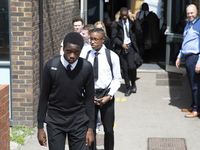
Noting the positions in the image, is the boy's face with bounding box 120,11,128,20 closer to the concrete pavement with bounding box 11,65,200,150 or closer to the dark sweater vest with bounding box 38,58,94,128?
the concrete pavement with bounding box 11,65,200,150

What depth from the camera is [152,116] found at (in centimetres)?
877

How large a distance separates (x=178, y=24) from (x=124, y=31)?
2.88 metres

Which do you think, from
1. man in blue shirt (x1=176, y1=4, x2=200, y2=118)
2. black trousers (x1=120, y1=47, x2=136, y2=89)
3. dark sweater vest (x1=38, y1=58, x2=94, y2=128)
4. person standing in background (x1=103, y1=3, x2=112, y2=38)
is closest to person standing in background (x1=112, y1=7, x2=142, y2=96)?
black trousers (x1=120, y1=47, x2=136, y2=89)

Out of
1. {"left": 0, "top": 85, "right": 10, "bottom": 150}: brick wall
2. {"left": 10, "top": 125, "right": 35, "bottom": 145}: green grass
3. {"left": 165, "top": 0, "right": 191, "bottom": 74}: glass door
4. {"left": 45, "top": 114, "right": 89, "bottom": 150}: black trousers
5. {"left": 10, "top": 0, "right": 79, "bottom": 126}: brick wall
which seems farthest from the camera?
{"left": 165, "top": 0, "right": 191, "bottom": 74}: glass door

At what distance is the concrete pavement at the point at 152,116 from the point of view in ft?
23.9

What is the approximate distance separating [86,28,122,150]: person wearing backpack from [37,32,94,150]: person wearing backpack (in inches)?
42.4

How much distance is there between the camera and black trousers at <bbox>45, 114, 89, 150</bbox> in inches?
179

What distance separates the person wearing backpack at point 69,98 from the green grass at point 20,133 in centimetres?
265

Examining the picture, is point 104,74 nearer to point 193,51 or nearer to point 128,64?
point 193,51

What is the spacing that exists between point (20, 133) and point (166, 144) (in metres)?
2.41

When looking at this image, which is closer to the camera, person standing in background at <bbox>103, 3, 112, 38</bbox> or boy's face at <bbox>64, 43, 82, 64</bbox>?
boy's face at <bbox>64, 43, 82, 64</bbox>

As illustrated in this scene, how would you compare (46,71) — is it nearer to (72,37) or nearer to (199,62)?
(72,37)

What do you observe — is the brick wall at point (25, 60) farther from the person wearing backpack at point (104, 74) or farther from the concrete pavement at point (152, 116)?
the person wearing backpack at point (104, 74)

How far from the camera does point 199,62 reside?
8.20 metres
